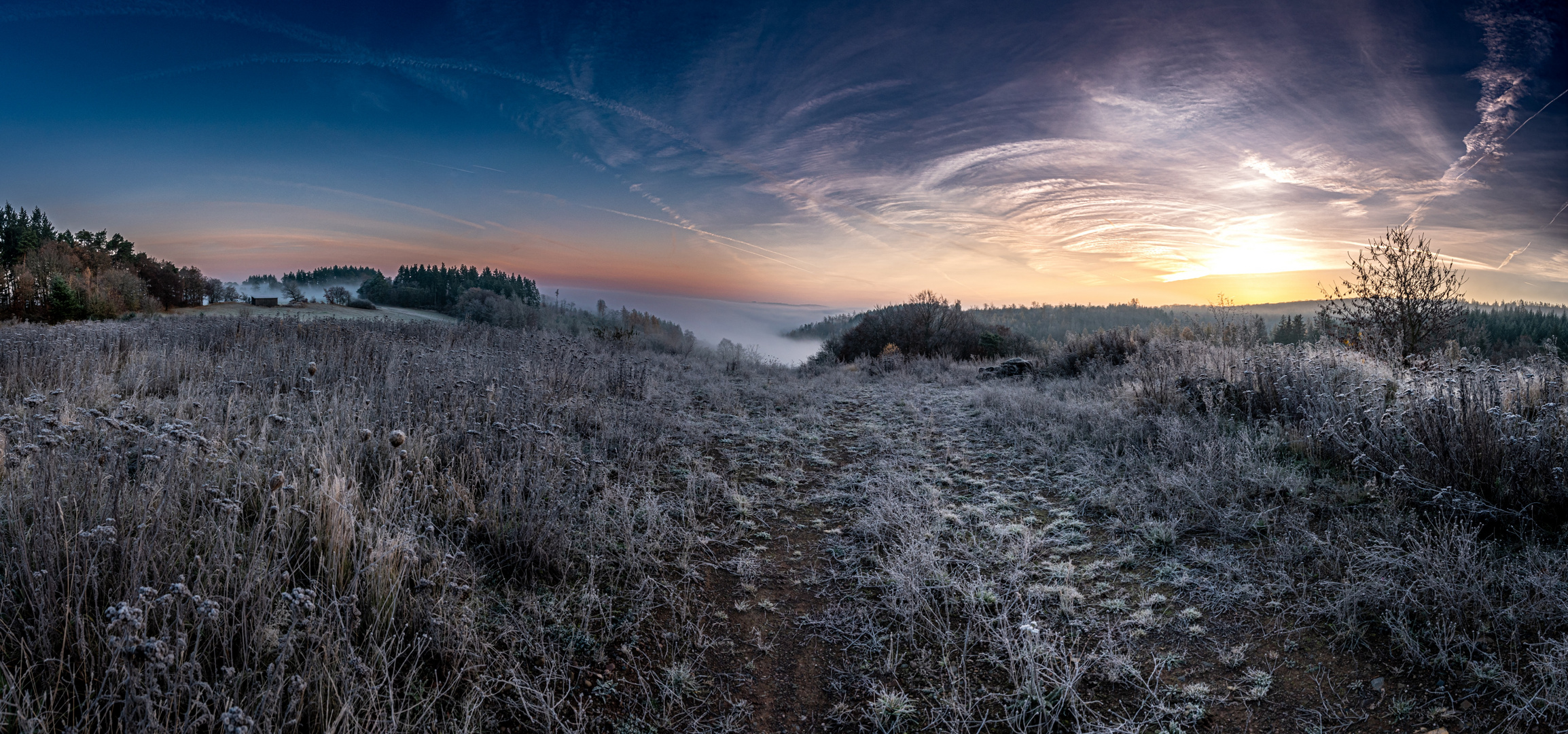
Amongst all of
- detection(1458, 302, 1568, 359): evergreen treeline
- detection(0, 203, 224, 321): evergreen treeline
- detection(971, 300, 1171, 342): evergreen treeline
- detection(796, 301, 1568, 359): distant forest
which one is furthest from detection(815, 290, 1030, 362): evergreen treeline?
detection(971, 300, 1171, 342): evergreen treeline

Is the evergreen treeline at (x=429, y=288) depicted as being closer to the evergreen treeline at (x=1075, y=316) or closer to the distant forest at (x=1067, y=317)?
the distant forest at (x=1067, y=317)

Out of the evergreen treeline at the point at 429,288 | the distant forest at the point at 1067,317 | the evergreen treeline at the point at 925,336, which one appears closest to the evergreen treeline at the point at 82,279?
the evergreen treeline at the point at 429,288

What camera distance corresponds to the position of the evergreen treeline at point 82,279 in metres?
18.3

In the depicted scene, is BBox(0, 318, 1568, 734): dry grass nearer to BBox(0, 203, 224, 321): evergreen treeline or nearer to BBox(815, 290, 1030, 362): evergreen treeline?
BBox(815, 290, 1030, 362): evergreen treeline

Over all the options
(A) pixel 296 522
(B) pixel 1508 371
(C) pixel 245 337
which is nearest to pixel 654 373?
(C) pixel 245 337

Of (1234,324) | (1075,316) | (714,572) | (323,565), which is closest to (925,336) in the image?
(1234,324)

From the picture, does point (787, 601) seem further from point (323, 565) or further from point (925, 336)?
point (925, 336)

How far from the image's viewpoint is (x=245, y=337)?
9633 mm

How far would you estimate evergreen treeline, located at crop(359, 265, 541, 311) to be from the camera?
38.0m

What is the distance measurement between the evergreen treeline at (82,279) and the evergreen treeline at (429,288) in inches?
370

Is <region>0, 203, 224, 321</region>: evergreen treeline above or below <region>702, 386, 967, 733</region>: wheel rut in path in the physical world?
above

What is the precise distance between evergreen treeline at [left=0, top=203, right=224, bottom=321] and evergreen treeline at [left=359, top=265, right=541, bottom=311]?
30.8 feet

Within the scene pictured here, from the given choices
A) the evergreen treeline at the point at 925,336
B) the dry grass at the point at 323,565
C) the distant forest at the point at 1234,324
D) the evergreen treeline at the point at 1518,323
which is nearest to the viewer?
the dry grass at the point at 323,565

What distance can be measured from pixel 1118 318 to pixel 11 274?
8415 cm
